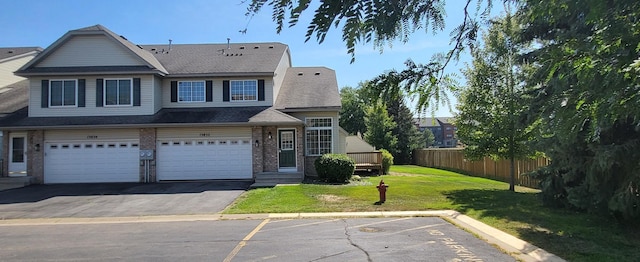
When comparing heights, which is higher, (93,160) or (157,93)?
(157,93)

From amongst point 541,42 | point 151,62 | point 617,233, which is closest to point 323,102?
point 151,62

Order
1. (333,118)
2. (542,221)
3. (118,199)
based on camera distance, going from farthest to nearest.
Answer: (333,118) → (118,199) → (542,221)

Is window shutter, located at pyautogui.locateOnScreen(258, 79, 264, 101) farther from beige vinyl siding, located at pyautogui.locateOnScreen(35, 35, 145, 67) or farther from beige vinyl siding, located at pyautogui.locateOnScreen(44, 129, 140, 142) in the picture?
beige vinyl siding, located at pyautogui.locateOnScreen(44, 129, 140, 142)

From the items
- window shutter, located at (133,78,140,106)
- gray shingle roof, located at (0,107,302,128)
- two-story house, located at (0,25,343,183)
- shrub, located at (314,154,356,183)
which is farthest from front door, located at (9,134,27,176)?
shrub, located at (314,154,356,183)

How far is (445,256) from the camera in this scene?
732 centimetres

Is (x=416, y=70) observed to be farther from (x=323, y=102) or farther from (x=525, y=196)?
(x=323, y=102)

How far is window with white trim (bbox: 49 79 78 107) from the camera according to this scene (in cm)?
2106

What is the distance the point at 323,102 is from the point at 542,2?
17832mm

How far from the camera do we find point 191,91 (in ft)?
72.5

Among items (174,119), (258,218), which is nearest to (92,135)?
(174,119)

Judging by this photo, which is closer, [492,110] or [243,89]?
[492,110]

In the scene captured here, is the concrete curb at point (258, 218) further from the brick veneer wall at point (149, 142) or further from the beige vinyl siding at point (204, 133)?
the beige vinyl siding at point (204, 133)

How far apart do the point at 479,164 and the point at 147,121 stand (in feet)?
75.6

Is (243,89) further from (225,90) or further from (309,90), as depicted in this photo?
(309,90)
